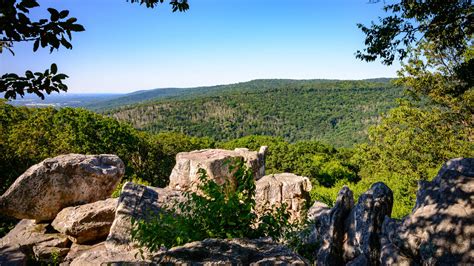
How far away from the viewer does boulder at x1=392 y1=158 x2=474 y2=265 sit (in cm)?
559

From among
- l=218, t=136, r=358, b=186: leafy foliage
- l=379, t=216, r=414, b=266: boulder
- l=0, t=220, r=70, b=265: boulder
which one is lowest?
l=218, t=136, r=358, b=186: leafy foliage

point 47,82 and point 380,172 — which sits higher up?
point 47,82

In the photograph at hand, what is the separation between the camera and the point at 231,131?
161 metres

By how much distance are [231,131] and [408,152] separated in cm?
13713

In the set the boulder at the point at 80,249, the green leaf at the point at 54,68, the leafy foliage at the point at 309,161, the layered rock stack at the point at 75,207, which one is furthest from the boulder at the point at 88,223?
the leafy foliage at the point at 309,161

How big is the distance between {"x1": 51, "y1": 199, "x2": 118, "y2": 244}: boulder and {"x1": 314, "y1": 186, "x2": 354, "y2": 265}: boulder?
8.34 m

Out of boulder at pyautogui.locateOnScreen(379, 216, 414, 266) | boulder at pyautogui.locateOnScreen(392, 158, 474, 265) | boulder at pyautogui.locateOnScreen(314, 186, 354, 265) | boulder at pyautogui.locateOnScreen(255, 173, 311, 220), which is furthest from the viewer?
boulder at pyautogui.locateOnScreen(255, 173, 311, 220)

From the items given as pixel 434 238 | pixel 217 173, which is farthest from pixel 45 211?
pixel 434 238

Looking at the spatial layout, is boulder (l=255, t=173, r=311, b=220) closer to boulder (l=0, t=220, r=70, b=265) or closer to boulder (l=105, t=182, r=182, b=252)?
boulder (l=105, t=182, r=182, b=252)

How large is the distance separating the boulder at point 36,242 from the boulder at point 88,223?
1.35 feet

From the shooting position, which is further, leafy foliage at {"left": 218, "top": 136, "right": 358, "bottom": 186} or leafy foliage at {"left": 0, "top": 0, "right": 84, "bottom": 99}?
leafy foliage at {"left": 218, "top": 136, "right": 358, "bottom": 186}

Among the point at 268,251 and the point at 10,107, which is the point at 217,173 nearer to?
the point at 268,251

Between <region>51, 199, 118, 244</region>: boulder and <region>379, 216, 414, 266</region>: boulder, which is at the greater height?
<region>379, 216, 414, 266</region>: boulder

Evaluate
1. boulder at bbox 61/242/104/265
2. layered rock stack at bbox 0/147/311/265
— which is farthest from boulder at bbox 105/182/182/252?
boulder at bbox 61/242/104/265
